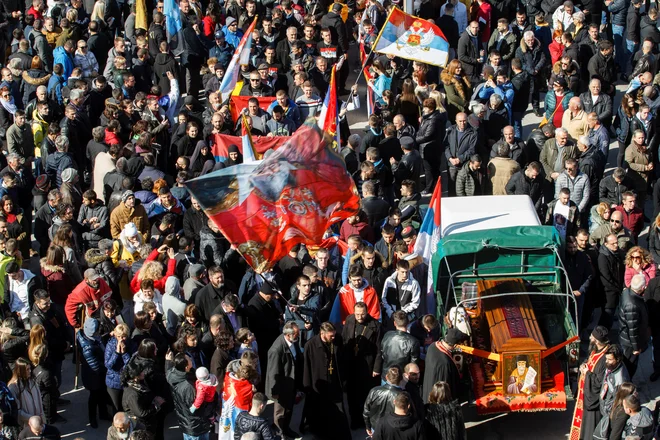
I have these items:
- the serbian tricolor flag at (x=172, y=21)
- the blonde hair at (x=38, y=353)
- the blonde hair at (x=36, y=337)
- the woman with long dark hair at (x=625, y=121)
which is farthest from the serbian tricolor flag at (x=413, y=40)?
the blonde hair at (x=38, y=353)

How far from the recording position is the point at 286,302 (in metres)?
13.4

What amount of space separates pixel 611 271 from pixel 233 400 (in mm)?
5267

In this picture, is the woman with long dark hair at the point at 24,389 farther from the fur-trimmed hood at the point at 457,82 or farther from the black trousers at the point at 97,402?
the fur-trimmed hood at the point at 457,82

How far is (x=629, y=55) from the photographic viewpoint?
22.2 meters

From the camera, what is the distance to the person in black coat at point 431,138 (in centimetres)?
1767

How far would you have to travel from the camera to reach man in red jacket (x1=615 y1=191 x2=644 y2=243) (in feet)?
50.9

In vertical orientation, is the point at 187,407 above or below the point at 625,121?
below

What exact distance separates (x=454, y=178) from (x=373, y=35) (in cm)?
454

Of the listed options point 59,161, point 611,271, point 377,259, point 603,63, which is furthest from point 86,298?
point 603,63

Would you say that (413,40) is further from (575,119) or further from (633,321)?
(633,321)

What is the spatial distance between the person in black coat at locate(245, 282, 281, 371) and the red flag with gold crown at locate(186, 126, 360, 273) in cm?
67

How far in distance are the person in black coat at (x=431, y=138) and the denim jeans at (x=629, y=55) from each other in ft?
18.3

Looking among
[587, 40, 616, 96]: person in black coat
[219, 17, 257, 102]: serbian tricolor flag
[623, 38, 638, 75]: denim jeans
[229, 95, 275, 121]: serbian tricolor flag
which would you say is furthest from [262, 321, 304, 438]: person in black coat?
[623, 38, 638, 75]: denim jeans

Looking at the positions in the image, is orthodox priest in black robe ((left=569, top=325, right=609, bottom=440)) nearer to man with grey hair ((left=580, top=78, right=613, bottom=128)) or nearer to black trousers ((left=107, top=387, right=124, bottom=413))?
black trousers ((left=107, top=387, right=124, bottom=413))
